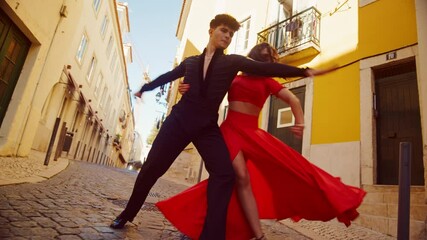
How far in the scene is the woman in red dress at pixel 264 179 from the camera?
2447mm

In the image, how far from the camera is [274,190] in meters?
2.84

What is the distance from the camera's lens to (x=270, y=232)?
3.76 m

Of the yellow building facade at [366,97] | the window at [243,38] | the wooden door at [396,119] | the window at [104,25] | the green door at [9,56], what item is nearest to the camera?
the yellow building facade at [366,97]

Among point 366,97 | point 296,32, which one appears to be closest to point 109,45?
point 296,32

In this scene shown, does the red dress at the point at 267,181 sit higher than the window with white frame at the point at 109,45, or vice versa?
the window with white frame at the point at 109,45

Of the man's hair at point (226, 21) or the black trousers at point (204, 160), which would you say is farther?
the man's hair at point (226, 21)

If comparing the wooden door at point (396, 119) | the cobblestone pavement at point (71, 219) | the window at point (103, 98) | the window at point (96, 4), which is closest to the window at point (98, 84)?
the window at point (103, 98)

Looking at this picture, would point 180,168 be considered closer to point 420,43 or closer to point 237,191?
point 420,43

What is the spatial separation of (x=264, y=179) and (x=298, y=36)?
7791 mm

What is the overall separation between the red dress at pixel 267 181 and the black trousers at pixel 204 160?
259 millimetres

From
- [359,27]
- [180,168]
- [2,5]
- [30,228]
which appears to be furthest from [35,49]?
[180,168]

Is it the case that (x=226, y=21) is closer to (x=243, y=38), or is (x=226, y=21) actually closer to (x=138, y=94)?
(x=138, y=94)

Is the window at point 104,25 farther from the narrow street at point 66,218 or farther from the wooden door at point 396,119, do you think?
the narrow street at point 66,218

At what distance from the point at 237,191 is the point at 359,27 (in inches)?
280
